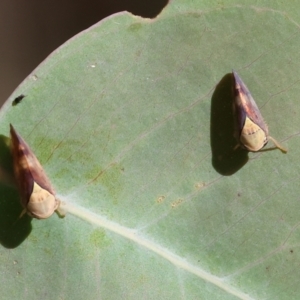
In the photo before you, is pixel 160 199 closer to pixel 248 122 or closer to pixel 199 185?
pixel 199 185

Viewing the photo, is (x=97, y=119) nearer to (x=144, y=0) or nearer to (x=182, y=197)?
(x=182, y=197)

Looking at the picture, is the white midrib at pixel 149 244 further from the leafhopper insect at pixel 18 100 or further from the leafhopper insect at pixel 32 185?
the leafhopper insect at pixel 18 100

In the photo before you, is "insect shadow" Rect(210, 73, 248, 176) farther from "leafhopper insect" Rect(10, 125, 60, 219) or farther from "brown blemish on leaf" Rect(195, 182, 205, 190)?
"leafhopper insect" Rect(10, 125, 60, 219)

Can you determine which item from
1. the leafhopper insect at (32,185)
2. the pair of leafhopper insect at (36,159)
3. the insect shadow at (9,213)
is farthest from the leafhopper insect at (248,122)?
the insect shadow at (9,213)

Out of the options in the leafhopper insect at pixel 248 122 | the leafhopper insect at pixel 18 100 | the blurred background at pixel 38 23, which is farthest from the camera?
the blurred background at pixel 38 23

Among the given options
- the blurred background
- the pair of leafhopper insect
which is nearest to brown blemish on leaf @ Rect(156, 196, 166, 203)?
the pair of leafhopper insect

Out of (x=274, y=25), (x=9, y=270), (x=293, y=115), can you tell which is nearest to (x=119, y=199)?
(x=9, y=270)

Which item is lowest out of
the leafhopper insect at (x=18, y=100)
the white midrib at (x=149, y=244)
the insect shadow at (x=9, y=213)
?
the white midrib at (x=149, y=244)
